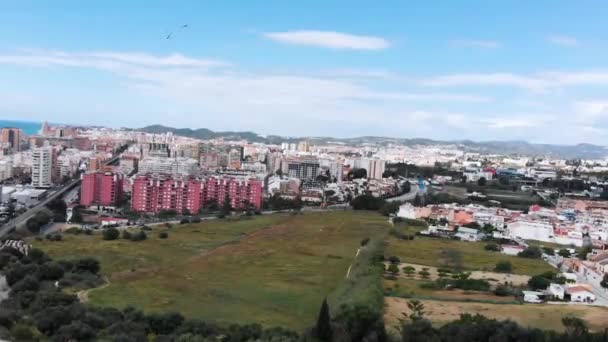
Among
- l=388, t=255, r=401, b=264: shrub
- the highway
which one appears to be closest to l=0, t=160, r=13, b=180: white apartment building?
the highway

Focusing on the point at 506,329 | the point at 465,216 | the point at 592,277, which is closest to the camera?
the point at 506,329

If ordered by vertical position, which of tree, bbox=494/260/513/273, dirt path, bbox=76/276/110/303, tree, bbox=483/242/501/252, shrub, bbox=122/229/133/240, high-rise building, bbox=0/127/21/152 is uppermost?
high-rise building, bbox=0/127/21/152

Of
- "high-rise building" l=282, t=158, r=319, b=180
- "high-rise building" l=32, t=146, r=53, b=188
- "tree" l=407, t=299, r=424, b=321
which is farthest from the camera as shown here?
"high-rise building" l=282, t=158, r=319, b=180

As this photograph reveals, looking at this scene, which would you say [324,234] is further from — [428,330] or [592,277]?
[428,330]

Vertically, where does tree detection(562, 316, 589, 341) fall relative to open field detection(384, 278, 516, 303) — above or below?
above

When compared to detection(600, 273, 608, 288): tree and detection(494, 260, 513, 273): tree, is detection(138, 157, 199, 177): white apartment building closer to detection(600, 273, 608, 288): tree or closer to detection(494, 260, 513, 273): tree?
detection(494, 260, 513, 273): tree

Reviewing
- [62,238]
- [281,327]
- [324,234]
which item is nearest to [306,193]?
[324,234]

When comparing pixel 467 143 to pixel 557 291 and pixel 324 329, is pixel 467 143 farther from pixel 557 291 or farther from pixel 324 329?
pixel 324 329
